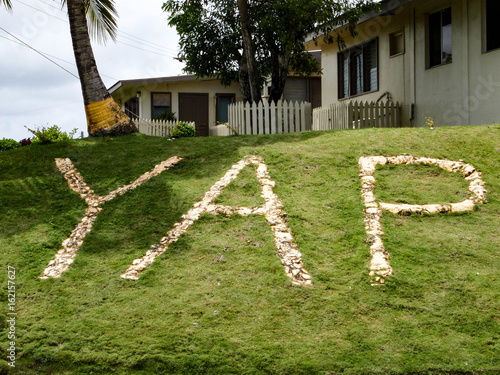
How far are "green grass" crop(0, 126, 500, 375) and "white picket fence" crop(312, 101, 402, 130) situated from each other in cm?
507

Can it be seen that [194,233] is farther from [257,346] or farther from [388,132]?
[388,132]

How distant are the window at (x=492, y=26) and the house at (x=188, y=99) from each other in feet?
49.7

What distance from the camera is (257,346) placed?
534cm

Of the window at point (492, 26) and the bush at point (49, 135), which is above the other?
the window at point (492, 26)

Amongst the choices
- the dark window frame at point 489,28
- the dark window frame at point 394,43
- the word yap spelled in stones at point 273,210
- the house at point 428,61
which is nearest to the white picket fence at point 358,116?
the house at point 428,61

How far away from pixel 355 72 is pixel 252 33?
4.71m

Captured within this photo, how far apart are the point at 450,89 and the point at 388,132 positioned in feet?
17.0

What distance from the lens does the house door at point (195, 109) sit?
27.1 m

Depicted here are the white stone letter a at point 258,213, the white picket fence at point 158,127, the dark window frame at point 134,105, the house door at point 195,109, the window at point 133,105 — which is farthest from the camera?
the window at point 133,105

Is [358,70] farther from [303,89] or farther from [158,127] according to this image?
[158,127]

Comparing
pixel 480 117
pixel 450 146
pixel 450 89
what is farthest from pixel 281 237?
pixel 450 89

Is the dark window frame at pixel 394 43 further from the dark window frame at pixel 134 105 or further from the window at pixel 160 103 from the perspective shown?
the dark window frame at pixel 134 105

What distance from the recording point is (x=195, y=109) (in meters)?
27.3

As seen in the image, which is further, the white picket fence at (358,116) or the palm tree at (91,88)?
the white picket fence at (358,116)
